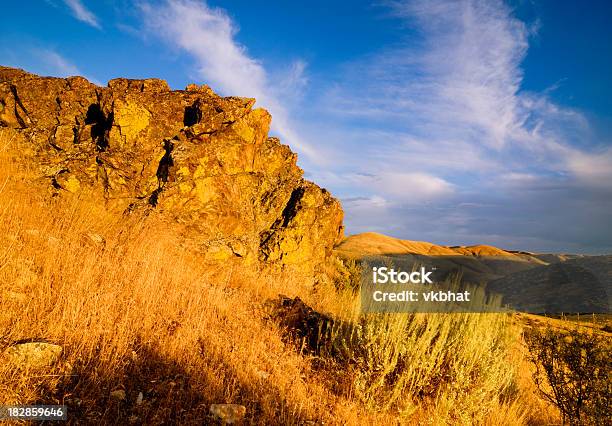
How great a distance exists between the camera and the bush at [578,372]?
4382 mm

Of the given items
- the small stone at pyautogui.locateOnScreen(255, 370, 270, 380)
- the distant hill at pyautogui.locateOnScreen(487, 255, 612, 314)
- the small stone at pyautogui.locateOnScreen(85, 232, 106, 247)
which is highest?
the distant hill at pyautogui.locateOnScreen(487, 255, 612, 314)


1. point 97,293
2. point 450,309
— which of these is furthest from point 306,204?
point 97,293

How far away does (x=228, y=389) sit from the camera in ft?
10.8

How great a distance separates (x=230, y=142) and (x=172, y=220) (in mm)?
3211

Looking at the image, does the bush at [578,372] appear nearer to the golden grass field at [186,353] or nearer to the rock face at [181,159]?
the golden grass field at [186,353]

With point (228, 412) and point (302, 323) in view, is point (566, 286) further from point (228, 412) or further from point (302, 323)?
point (228, 412)

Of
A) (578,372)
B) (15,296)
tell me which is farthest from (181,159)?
(578,372)

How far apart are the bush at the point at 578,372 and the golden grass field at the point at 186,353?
17.0 inches

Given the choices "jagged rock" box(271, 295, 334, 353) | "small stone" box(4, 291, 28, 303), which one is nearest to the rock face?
"jagged rock" box(271, 295, 334, 353)

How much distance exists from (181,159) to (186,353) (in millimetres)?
6861

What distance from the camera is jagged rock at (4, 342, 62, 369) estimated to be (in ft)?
9.01

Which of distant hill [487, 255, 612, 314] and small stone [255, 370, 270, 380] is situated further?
distant hill [487, 255, 612, 314]

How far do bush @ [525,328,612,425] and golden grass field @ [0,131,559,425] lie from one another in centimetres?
43

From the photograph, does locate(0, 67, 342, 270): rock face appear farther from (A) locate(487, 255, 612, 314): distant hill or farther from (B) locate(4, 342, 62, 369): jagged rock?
(A) locate(487, 255, 612, 314): distant hill
